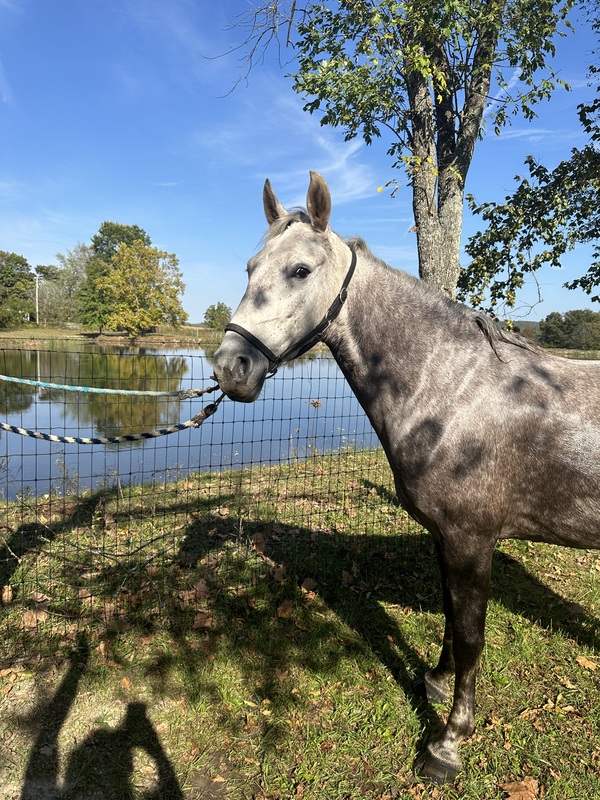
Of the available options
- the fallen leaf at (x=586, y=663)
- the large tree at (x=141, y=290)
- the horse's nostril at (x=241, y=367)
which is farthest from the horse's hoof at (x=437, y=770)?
the large tree at (x=141, y=290)

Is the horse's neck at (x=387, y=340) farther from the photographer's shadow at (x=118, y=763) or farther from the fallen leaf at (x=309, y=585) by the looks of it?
the photographer's shadow at (x=118, y=763)

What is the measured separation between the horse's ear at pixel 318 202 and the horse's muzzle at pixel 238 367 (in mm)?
792

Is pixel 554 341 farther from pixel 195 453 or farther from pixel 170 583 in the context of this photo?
pixel 170 583

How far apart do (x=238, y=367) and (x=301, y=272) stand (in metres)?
0.64

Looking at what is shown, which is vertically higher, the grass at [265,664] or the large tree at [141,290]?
the large tree at [141,290]

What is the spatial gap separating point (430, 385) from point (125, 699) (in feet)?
8.75

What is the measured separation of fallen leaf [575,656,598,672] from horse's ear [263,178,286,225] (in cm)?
378

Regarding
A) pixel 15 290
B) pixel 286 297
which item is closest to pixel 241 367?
pixel 286 297

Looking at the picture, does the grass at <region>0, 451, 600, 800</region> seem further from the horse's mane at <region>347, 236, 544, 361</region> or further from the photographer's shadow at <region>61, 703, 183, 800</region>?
the horse's mane at <region>347, 236, 544, 361</region>

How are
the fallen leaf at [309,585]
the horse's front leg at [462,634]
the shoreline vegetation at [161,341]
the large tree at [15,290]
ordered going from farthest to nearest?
the large tree at [15,290] → the shoreline vegetation at [161,341] → the fallen leaf at [309,585] → the horse's front leg at [462,634]

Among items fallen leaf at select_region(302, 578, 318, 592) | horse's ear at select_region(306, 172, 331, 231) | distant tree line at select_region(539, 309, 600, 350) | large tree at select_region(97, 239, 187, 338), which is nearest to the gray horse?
horse's ear at select_region(306, 172, 331, 231)

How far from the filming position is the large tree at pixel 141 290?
45594 millimetres

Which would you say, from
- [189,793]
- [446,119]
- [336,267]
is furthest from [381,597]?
[446,119]

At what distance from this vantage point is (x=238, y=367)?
2.07 metres
